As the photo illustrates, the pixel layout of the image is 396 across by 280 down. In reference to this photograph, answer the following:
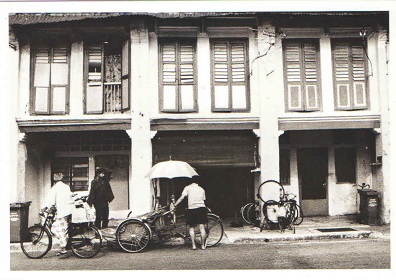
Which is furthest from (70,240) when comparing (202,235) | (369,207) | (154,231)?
(369,207)

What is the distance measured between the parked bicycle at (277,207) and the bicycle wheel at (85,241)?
3.92 m

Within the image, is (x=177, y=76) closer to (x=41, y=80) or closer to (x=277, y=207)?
(x=41, y=80)

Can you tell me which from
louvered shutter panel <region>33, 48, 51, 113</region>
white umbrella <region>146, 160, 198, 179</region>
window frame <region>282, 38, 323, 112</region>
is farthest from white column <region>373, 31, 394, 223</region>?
louvered shutter panel <region>33, 48, 51, 113</region>

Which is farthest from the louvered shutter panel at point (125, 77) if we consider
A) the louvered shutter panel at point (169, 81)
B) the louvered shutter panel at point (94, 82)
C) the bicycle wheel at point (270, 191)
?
the bicycle wheel at point (270, 191)

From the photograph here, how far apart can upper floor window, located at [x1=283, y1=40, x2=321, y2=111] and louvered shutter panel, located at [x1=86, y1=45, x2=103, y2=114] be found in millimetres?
Answer: 4794

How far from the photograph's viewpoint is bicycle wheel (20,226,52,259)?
7.53m

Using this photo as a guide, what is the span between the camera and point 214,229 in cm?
822

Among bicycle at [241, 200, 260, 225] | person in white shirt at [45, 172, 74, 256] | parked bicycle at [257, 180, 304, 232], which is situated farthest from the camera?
bicycle at [241, 200, 260, 225]

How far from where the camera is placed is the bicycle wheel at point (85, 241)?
24.8ft

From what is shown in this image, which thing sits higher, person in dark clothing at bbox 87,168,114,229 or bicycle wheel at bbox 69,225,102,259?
person in dark clothing at bbox 87,168,114,229

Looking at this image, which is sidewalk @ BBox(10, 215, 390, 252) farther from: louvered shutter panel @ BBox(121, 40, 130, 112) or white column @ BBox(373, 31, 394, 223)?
louvered shutter panel @ BBox(121, 40, 130, 112)
